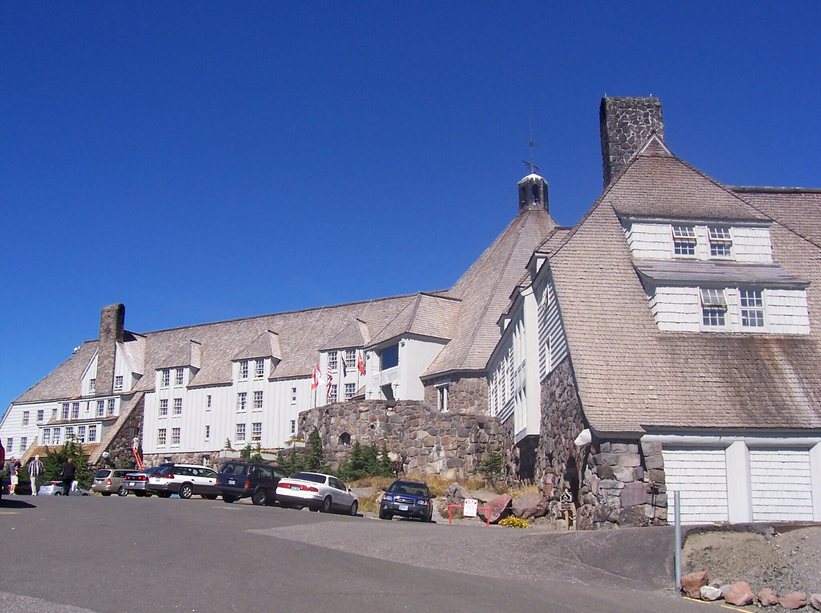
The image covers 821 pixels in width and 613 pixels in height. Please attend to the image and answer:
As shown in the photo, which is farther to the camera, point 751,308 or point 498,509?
point 498,509

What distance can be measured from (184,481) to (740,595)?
89.2 ft

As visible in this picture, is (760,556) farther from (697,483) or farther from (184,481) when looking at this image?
(184,481)

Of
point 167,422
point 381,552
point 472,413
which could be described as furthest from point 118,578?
point 167,422

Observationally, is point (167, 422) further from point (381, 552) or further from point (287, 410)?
point (381, 552)

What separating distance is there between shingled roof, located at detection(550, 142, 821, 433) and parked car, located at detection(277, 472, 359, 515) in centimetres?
1065

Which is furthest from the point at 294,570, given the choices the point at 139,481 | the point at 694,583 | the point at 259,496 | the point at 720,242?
the point at 139,481

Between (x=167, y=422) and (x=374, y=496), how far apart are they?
3200 centimetres

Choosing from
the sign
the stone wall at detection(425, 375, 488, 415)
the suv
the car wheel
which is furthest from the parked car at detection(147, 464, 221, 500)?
Answer: the sign

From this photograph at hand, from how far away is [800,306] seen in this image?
26859 millimetres

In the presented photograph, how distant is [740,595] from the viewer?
14.3 metres

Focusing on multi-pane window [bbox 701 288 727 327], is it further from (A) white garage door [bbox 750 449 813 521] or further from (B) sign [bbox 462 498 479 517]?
(B) sign [bbox 462 498 479 517]

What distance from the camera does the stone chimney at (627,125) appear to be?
3319 centimetres

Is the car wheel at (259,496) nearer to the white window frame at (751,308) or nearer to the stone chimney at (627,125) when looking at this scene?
the stone chimney at (627,125)

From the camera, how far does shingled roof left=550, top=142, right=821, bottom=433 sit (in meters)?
23.5
